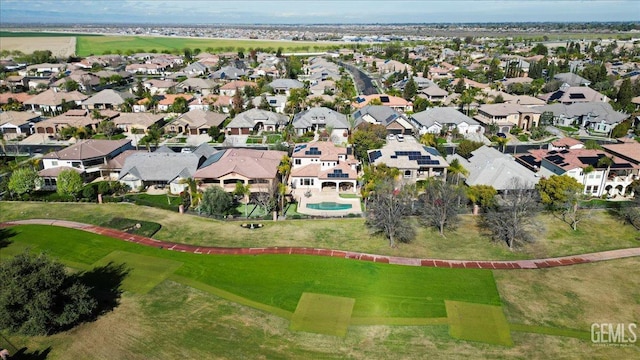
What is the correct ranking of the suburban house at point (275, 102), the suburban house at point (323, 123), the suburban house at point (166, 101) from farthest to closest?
1. the suburban house at point (166, 101)
2. the suburban house at point (275, 102)
3. the suburban house at point (323, 123)

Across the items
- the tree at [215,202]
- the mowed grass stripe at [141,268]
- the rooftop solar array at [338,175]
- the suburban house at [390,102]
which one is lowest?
the mowed grass stripe at [141,268]

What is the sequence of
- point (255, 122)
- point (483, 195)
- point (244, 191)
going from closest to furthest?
point (483, 195)
point (244, 191)
point (255, 122)

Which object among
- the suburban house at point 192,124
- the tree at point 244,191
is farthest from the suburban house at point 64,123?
the tree at point 244,191

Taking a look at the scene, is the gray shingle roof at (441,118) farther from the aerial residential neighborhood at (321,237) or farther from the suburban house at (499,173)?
the suburban house at (499,173)

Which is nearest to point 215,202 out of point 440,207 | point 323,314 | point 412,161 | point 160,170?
point 160,170

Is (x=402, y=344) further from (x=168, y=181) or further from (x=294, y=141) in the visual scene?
(x=294, y=141)

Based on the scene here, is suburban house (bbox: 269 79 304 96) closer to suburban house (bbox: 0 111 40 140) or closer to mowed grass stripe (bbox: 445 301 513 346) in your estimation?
suburban house (bbox: 0 111 40 140)

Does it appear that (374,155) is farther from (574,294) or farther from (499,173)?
(574,294)
